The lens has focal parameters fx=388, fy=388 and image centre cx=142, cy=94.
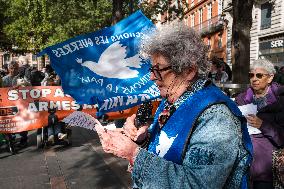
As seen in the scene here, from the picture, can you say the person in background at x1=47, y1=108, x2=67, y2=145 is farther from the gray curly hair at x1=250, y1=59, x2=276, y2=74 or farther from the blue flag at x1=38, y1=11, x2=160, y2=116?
the gray curly hair at x1=250, y1=59, x2=276, y2=74

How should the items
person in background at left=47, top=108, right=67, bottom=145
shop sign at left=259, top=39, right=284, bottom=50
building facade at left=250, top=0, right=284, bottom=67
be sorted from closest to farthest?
person in background at left=47, top=108, right=67, bottom=145, building facade at left=250, top=0, right=284, bottom=67, shop sign at left=259, top=39, right=284, bottom=50

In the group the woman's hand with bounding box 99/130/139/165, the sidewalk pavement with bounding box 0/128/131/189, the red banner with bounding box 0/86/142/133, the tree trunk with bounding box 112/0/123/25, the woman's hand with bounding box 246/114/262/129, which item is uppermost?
the tree trunk with bounding box 112/0/123/25

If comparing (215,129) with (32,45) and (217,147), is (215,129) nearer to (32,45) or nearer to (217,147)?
(217,147)

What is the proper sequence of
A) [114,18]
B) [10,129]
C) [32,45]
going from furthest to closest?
1. [32,45]
2. [114,18]
3. [10,129]

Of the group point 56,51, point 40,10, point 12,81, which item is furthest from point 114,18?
point 40,10

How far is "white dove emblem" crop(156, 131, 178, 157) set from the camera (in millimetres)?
1681

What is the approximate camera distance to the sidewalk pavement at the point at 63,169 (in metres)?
5.46

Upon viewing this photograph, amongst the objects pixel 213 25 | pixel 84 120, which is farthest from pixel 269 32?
pixel 84 120

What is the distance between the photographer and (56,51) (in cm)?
413

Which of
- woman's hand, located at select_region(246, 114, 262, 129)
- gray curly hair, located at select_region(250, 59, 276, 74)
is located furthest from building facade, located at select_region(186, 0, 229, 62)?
woman's hand, located at select_region(246, 114, 262, 129)

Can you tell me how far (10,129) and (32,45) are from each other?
31.9 m

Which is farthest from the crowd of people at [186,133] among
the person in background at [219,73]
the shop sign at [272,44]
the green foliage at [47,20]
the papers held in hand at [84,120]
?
the shop sign at [272,44]

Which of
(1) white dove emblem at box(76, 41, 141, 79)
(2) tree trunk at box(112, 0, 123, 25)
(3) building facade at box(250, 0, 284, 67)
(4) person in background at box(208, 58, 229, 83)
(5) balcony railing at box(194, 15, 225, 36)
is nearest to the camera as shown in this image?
(1) white dove emblem at box(76, 41, 141, 79)

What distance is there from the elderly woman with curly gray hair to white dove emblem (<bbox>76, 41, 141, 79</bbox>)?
220 centimetres
